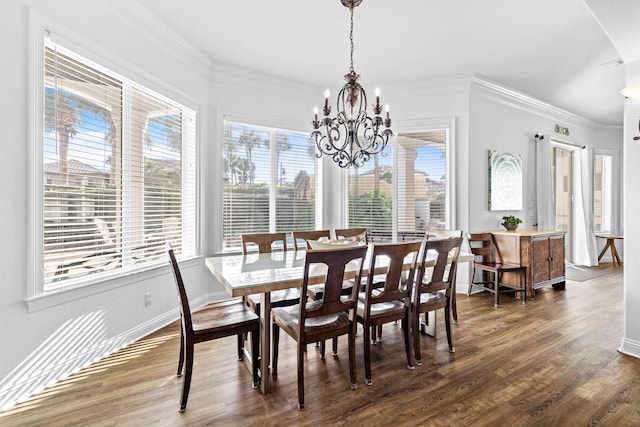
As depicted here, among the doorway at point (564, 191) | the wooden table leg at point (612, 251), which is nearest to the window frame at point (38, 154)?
the doorway at point (564, 191)

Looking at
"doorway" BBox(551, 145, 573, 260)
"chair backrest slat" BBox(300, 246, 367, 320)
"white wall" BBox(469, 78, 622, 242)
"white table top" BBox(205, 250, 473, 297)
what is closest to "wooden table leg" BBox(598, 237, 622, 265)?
"doorway" BBox(551, 145, 573, 260)

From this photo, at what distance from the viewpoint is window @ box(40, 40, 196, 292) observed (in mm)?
2242

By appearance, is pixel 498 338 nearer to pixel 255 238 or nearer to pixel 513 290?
pixel 513 290

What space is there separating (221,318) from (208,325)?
0.43ft

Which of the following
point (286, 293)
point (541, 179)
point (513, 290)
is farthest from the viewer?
point (541, 179)

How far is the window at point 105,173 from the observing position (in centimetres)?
224

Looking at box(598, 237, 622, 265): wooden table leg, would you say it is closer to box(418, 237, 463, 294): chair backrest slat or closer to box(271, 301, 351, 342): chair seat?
box(418, 237, 463, 294): chair backrest slat

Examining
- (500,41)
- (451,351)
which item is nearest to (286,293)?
(451,351)

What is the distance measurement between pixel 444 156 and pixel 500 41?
1535mm

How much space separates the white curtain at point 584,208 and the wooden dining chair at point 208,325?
7.00 m

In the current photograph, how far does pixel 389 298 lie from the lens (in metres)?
2.30

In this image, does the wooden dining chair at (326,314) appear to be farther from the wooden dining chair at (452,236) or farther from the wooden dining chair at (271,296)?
the wooden dining chair at (452,236)

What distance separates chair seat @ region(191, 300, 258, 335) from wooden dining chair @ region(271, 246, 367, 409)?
0.22 m

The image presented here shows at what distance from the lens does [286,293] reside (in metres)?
2.83
